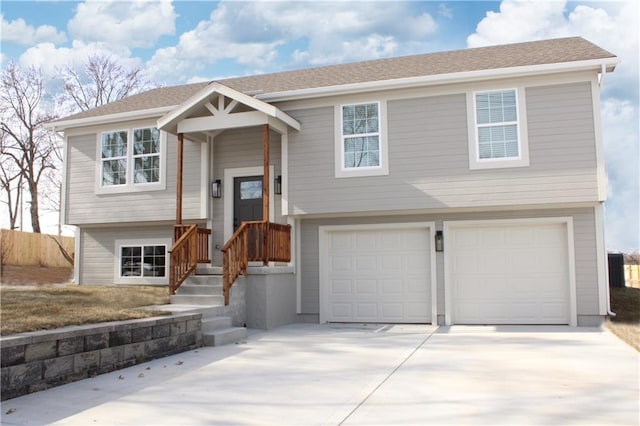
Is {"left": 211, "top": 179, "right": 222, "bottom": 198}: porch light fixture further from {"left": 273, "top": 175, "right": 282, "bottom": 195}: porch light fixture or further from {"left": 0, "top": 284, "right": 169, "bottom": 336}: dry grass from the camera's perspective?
{"left": 0, "top": 284, "right": 169, "bottom": 336}: dry grass

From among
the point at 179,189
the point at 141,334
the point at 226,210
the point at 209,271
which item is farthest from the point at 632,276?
the point at 141,334

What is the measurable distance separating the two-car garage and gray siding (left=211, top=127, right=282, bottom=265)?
1.89 m

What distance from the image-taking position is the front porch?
10.1 m

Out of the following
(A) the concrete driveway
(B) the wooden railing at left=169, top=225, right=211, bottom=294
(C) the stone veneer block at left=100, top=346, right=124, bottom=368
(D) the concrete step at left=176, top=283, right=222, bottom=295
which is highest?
(B) the wooden railing at left=169, top=225, right=211, bottom=294

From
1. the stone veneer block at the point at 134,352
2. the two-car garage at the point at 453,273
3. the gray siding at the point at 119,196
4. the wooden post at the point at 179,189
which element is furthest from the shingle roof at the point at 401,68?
the stone veneer block at the point at 134,352

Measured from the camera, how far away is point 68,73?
1080 inches

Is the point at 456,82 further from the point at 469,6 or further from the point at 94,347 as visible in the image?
the point at 94,347

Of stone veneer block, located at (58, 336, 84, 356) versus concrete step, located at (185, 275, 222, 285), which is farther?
concrete step, located at (185, 275, 222, 285)

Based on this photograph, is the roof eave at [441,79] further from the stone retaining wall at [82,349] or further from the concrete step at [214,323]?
the stone retaining wall at [82,349]

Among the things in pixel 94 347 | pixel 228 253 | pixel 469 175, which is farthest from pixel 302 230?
pixel 94 347

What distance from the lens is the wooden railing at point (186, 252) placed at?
32.6ft

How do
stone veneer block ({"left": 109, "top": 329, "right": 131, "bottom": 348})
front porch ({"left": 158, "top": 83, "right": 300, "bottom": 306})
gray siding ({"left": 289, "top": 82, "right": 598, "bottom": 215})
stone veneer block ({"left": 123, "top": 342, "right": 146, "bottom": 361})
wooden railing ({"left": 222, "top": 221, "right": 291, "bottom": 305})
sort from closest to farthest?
1. stone veneer block ({"left": 109, "top": 329, "right": 131, "bottom": 348})
2. stone veneer block ({"left": 123, "top": 342, "right": 146, "bottom": 361})
3. wooden railing ({"left": 222, "top": 221, "right": 291, "bottom": 305})
4. gray siding ({"left": 289, "top": 82, "right": 598, "bottom": 215})
5. front porch ({"left": 158, "top": 83, "right": 300, "bottom": 306})

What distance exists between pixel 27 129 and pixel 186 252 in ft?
64.8

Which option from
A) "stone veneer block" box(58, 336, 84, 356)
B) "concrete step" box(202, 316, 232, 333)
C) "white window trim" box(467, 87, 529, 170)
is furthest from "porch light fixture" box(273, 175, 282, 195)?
"stone veneer block" box(58, 336, 84, 356)
